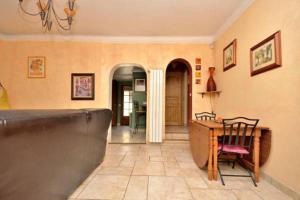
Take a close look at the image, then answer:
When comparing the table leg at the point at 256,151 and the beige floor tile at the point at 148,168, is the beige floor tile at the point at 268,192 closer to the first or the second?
the table leg at the point at 256,151

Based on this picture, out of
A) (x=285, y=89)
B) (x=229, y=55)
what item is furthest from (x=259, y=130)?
(x=229, y=55)

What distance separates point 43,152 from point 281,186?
241 centimetres

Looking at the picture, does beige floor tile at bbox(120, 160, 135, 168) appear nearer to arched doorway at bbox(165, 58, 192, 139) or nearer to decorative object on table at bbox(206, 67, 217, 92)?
decorative object on table at bbox(206, 67, 217, 92)

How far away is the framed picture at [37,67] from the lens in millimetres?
4441

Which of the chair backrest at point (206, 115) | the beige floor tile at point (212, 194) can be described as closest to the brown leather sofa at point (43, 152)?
the beige floor tile at point (212, 194)

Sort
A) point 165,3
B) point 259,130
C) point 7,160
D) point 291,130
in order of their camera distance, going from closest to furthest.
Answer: point 7,160 → point 291,130 → point 259,130 → point 165,3

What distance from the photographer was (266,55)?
7.57ft

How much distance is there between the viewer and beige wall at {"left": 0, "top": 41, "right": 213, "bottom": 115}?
4.44 meters

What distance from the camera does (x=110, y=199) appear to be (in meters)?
1.78

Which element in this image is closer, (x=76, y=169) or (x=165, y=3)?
(x=76, y=169)

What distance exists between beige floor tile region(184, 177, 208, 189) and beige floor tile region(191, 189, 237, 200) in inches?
4.0

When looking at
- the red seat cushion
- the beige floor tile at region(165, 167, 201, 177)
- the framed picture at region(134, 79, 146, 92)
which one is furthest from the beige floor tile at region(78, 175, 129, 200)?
the framed picture at region(134, 79, 146, 92)

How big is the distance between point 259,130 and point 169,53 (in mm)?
2854

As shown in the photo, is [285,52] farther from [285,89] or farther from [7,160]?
[7,160]
